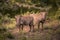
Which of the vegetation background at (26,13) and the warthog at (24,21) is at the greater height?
the warthog at (24,21)

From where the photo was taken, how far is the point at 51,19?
49.2 feet

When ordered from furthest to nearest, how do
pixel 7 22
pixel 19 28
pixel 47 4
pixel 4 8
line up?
pixel 47 4, pixel 4 8, pixel 7 22, pixel 19 28

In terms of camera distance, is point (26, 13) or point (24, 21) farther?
point (26, 13)

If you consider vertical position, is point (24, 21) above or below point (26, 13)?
above

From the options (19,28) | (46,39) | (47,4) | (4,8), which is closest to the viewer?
(46,39)

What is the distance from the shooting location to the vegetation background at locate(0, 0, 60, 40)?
1193 cm

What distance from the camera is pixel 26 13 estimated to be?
51.1ft

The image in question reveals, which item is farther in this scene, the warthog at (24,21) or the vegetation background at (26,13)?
the warthog at (24,21)

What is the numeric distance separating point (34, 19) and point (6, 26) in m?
1.65

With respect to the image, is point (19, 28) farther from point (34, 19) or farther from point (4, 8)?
point (4, 8)

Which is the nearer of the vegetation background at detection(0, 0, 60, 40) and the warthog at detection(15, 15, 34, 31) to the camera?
the vegetation background at detection(0, 0, 60, 40)

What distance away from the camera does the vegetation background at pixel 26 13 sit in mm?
11930

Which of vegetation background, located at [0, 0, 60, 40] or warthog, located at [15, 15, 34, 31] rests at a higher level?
warthog, located at [15, 15, 34, 31]

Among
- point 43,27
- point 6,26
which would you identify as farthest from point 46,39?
point 6,26
